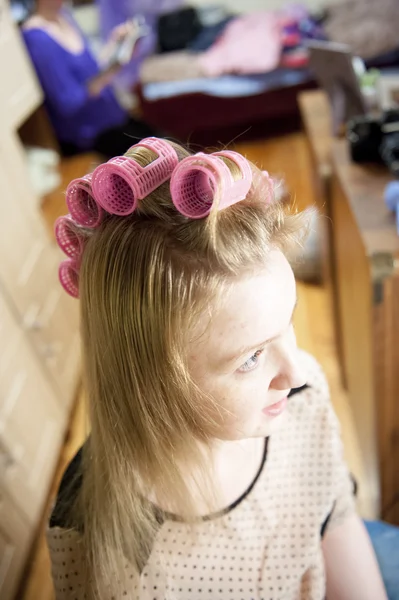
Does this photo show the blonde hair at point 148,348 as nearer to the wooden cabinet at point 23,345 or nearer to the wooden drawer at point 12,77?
the wooden cabinet at point 23,345

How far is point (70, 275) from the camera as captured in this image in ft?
1.86

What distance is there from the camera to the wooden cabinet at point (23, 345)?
125 centimetres

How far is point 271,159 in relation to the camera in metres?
3.08

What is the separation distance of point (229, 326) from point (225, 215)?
4.1 inches

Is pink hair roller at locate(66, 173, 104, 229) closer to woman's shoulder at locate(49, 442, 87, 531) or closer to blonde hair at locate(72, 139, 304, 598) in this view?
blonde hair at locate(72, 139, 304, 598)

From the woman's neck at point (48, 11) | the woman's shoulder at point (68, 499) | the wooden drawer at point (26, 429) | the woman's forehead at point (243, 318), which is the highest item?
the woman's neck at point (48, 11)

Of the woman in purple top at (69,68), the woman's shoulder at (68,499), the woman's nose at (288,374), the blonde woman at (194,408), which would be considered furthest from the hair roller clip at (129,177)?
the woman in purple top at (69,68)

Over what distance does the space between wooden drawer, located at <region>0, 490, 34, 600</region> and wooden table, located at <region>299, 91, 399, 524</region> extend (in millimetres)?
889

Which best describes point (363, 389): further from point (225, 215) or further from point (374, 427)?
point (225, 215)

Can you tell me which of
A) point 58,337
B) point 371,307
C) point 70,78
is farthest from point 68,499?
point 70,78

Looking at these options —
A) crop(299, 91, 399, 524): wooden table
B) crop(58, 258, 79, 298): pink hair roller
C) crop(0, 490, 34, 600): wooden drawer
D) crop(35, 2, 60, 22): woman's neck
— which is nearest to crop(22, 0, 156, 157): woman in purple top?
crop(35, 2, 60, 22): woman's neck

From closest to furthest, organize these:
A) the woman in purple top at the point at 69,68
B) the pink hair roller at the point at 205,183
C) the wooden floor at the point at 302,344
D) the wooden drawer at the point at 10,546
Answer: the pink hair roller at the point at 205,183 < the wooden drawer at the point at 10,546 < the wooden floor at the point at 302,344 < the woman in purple top at the point at 69,68

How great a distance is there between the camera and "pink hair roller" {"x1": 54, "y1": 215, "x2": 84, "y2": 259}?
0.52 metres

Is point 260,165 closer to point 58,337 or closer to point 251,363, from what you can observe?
point 251,363
